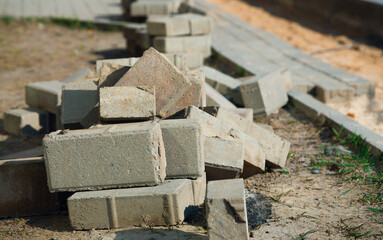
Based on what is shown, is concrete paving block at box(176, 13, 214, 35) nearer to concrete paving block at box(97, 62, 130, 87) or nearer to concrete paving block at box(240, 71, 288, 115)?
concrete paving block at box(240, 71, 288, 115)

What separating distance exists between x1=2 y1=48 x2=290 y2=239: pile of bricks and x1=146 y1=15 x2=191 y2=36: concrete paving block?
14.0 ft

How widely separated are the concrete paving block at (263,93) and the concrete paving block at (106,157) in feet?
8.71

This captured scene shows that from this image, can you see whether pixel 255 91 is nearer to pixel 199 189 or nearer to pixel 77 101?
pixel 77 101

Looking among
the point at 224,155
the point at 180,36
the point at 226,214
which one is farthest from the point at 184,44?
the point at 226,214

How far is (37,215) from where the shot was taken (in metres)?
4.40

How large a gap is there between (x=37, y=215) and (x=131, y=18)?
8.62 m

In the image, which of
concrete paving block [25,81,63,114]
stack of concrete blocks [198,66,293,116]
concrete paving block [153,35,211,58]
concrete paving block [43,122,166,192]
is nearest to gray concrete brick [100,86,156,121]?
concrete paving block [43,122,166,192]

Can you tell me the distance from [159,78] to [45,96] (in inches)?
95.7

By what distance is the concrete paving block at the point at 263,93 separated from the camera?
6.33 metres

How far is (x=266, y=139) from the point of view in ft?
16.2

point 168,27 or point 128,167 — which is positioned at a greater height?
point 168,27

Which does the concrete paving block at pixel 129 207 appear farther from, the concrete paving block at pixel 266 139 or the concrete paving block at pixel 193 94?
the concrete paving block at pixel 266 139

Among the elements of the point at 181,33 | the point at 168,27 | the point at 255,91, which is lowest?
the point at 255,91

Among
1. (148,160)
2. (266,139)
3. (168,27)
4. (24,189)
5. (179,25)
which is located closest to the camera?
(148,160)
